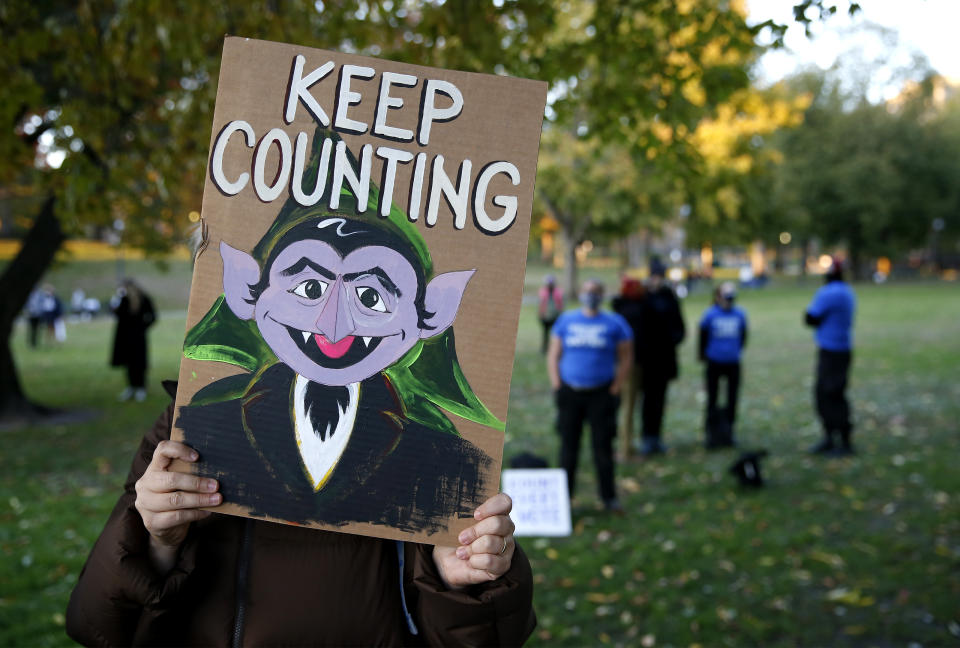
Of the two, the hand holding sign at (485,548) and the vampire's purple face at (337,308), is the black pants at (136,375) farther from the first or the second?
the hand holding sign at (485,548)

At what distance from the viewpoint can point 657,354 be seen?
8.52m

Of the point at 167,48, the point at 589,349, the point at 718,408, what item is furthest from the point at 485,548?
the point at 718,408

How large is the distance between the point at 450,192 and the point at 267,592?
1017mm

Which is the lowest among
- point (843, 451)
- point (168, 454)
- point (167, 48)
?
point (843, 451)

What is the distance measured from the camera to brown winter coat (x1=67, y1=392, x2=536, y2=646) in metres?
1.64

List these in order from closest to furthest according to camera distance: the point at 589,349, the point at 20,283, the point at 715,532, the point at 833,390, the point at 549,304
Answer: the point at 715,532 < the point at 589,349 < the point at 833,390 < the point at 20,283 < the point at 549,304

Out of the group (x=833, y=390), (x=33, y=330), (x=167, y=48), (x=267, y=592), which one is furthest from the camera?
(x=33, y=330)

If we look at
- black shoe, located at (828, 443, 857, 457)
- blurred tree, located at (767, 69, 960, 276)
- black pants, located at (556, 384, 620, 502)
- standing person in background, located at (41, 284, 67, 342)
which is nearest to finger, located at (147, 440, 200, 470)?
black pants, located at (556, 384, 620, 502)

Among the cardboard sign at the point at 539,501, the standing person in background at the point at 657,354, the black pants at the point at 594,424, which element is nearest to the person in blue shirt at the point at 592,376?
the black pants at the point at 594,424

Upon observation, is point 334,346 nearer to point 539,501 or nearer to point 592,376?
point 539,501

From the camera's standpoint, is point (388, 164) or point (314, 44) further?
point (314, 44)

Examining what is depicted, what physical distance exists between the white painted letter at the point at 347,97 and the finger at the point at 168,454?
0.77 m

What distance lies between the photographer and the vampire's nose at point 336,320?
156cm

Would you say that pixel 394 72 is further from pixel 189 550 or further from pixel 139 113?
pixel 139 113
